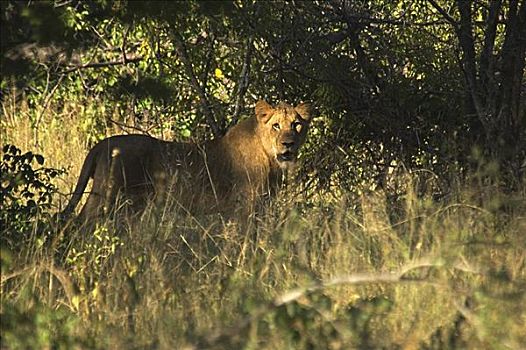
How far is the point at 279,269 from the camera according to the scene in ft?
19.1

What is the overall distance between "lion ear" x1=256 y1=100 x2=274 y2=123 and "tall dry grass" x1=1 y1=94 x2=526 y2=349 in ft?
3.07

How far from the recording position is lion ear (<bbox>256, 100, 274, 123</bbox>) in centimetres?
859

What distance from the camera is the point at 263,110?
339 inches

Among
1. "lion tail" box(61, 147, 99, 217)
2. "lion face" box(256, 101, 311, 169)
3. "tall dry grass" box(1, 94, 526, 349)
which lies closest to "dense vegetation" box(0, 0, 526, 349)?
"tall dry grass" box(1, 94, 526, 349)

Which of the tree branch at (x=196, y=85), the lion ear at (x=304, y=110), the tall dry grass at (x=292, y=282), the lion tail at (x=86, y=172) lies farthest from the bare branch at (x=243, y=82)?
the tall dry grass at (x=292, y=282)

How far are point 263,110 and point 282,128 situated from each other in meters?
0.20

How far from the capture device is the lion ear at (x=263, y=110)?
859 centimetres

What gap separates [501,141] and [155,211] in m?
2.31

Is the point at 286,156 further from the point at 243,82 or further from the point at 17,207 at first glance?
the point at 17,207

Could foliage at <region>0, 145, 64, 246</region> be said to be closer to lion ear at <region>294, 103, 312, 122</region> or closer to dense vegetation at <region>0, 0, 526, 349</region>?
dense vegetation at <region>0, 0, 526, 349</region>

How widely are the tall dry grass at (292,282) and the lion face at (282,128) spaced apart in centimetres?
76

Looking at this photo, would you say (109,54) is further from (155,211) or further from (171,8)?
(171,8)

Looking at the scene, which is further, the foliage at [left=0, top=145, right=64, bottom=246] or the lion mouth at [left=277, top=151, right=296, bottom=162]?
the lion mouth at [left=277, top=151, right=296, bottom=162]

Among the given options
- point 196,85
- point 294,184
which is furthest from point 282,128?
point 196,85
